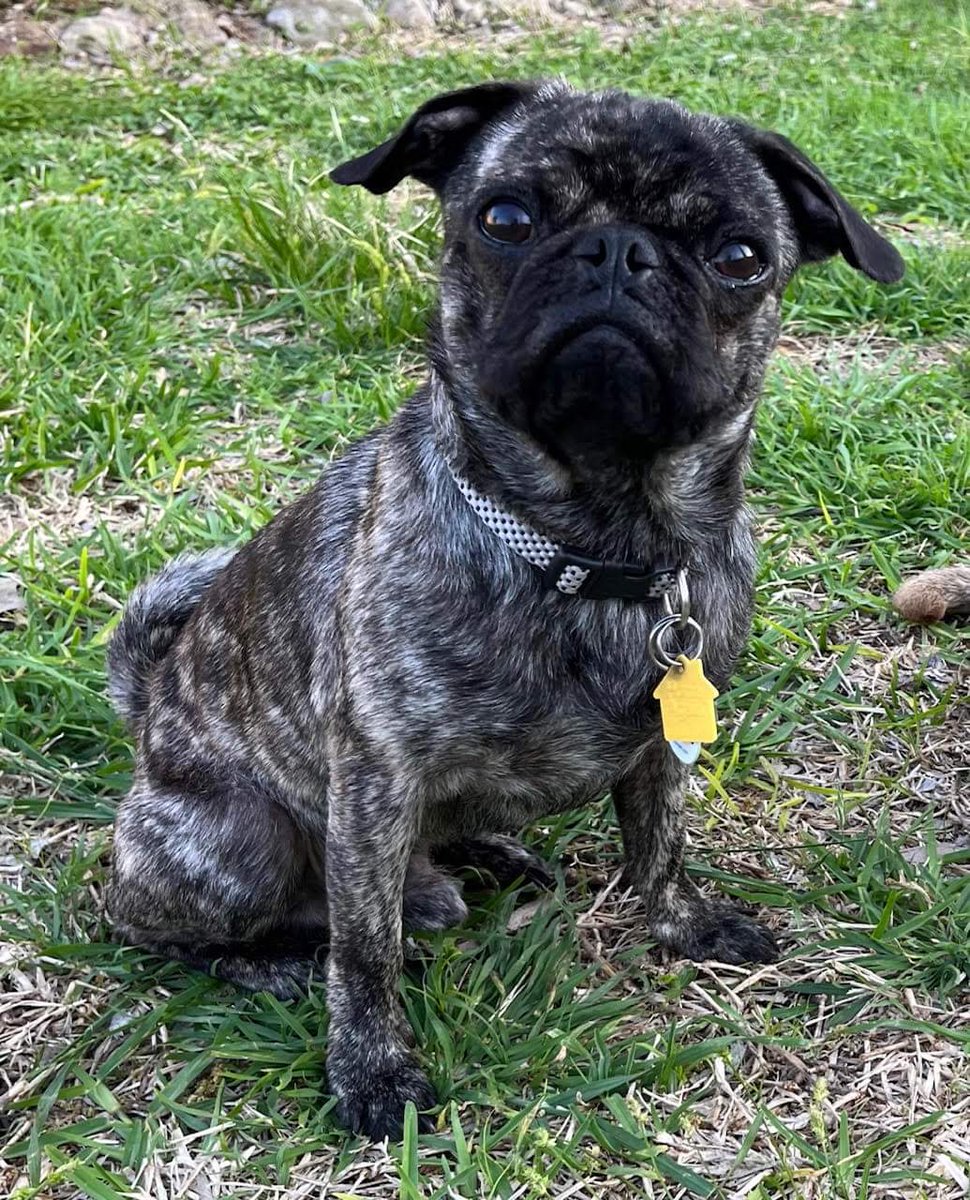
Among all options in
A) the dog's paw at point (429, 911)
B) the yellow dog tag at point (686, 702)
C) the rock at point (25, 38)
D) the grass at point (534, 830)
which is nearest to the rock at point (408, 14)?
the rock at point (25, 38)

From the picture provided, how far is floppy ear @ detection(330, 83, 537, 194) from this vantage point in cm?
232

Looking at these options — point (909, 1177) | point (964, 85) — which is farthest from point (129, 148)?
point (909, 1177)

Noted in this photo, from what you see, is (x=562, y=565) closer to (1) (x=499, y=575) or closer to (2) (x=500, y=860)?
(1) (x=499, y=575)

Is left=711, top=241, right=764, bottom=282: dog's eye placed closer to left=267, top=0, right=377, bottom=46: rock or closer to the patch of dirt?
the patch of dirt

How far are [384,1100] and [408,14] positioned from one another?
8.80m

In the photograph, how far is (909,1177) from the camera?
7.21ft

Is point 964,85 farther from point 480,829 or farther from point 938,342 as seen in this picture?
point 480,829

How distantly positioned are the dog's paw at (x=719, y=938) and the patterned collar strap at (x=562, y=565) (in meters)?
0.91

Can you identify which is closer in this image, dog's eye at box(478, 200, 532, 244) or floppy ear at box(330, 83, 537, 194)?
dog's eye at box(478, 200, 532, 244)

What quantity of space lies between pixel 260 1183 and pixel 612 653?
1168 millimetres

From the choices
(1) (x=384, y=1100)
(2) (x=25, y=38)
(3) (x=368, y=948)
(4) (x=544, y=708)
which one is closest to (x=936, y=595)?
(4) (x=544, y=708)

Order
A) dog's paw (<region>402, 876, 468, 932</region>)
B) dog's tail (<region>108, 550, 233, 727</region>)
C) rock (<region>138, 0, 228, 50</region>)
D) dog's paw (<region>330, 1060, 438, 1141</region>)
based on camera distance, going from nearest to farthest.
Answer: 1. dog's paw (<region>330, 1060, 438, 1141</region>)
2. dog's paw (<region>402, 876, 468, 932</region>)
3. dog's tail (<region>108, 550, 233, 727</region>)
4. rock (<region>138, 0, 228, 50</region>)

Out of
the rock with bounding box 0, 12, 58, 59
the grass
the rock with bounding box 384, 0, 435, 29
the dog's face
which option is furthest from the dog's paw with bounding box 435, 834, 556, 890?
the rock with bounding box 384, 0, 435, 29

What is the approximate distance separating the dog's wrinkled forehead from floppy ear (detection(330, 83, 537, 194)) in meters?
0.17
